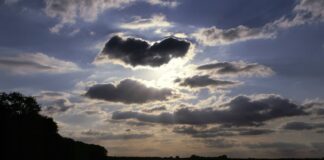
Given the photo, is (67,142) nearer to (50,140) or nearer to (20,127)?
(50,140)

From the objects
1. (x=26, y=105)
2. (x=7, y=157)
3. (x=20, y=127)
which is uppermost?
(x=26, y=105)

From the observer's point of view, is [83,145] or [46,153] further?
[83,145]

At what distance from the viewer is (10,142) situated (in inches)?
3004

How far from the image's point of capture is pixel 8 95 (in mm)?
112688

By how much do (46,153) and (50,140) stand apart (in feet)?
8.92

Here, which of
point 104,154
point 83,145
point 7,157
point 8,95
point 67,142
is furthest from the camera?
point 104,154

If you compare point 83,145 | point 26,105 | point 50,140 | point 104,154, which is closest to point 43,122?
point 50,140

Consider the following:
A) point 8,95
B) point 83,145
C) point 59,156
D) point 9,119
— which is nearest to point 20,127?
point 9,119

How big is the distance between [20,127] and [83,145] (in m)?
28.2

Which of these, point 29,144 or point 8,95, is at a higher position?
point 8,95

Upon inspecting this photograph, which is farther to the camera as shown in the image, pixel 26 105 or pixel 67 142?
pixel 26 105

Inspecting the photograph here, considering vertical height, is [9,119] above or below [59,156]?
above

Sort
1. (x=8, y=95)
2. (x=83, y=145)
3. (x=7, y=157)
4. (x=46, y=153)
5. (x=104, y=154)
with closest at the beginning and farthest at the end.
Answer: (x=7, y=157) → (x=46, y=153) → (x=83, y=145) → (x=8, y=95) → (x=104, y=154)

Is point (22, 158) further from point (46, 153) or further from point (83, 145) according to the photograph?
point (83, 145)
